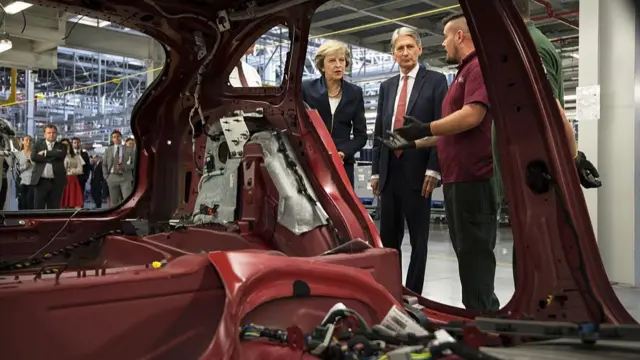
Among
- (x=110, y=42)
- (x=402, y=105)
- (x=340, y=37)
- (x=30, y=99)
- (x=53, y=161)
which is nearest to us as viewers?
(x=402, y=105)

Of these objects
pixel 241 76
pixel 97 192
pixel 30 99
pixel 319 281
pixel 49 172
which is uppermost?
pixel 30 99

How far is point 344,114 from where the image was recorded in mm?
4602

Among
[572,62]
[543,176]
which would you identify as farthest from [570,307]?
[572,62]

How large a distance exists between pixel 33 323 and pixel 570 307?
1.47 m

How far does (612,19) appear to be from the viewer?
6387mm

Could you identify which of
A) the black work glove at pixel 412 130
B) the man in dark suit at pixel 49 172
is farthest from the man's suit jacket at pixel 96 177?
the black work glove at pixel 412 130

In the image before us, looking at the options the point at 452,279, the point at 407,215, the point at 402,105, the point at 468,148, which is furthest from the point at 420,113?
the point at 452,279

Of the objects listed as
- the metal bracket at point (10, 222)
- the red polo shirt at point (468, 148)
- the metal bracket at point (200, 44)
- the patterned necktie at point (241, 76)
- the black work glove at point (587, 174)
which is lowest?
the metal bracket at point (10, 222)

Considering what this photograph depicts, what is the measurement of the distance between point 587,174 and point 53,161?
1077 centimetres

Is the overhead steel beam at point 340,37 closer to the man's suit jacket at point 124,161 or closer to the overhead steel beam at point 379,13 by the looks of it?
the overhead steel beam at point 379,13

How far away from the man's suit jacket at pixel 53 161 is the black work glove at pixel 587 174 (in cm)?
1055

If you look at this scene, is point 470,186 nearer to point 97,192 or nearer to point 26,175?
point 26,175

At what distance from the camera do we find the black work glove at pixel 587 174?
2.34 meters

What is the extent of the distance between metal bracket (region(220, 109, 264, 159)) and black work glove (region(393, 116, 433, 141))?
0.96 m
